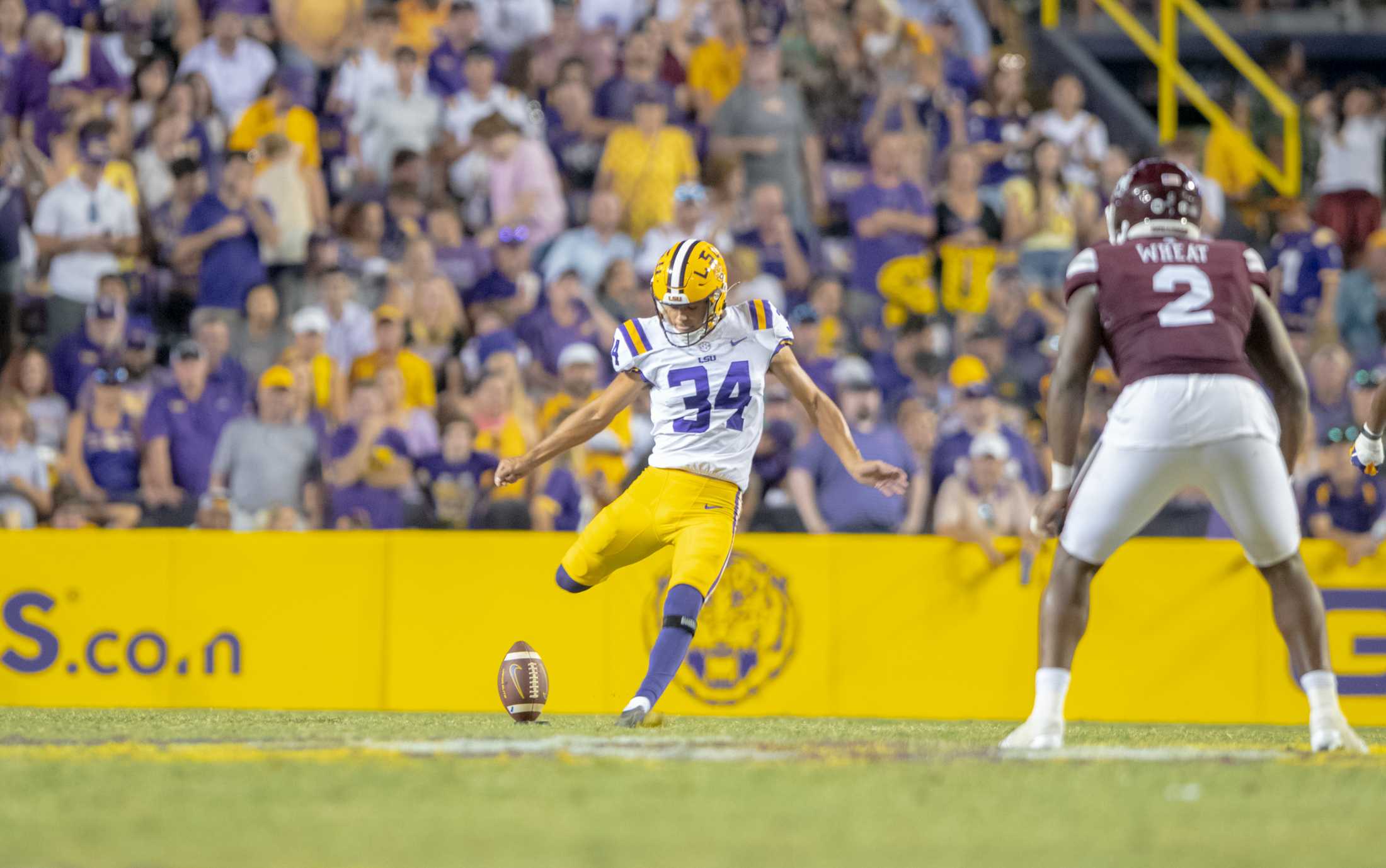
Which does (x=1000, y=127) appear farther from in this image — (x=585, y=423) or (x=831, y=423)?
(x=585, y=423)

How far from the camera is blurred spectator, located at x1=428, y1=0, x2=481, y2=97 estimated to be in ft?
54.7

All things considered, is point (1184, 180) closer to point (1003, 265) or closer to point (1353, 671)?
point (1353, 671)

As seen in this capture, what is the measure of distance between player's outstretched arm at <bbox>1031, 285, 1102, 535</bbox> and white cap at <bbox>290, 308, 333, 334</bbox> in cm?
824

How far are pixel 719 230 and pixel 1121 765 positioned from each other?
348 inches

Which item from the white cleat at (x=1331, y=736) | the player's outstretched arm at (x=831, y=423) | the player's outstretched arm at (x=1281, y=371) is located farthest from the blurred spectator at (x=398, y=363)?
the white cleat at (x=1331, y=736)

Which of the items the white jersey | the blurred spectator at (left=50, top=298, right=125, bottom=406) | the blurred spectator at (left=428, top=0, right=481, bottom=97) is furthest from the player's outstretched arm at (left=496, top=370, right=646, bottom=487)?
the blurred spectator at (left=428, top=0, right=481, bottom=97)

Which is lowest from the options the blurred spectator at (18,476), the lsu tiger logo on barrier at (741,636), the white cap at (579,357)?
the lsu tiger logo on barrier at (741,636)

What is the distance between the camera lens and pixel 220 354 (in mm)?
14609

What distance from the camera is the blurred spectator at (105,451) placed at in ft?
45.4

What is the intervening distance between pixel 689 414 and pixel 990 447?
13.1 ft

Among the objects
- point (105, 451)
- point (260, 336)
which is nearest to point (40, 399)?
point (105, 451)

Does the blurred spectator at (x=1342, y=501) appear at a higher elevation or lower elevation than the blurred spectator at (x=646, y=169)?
lower

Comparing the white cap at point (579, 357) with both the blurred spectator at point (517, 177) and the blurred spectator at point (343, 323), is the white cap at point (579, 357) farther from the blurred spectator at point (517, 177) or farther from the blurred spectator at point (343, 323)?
the blurred spectator at point (517, 177)

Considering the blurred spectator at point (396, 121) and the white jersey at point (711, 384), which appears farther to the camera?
the blurred spectator at point (396, 121)
